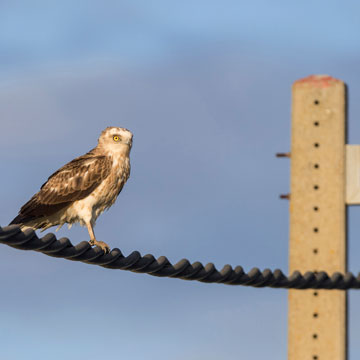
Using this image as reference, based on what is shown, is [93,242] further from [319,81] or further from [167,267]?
[319,81]

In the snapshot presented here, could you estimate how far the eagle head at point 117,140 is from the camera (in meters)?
10.8

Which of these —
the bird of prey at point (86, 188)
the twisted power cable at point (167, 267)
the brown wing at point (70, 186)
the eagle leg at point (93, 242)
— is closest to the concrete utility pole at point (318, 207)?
the twisted power cable at point (167, 267)

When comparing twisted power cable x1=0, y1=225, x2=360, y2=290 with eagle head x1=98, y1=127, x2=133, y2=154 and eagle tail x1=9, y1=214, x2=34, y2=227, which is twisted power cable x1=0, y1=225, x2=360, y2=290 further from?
eagle tail x1=9, y1=214, x2=34, y2=227

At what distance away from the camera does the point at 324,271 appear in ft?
24.4

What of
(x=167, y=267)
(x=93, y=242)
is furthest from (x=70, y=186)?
(x=167, y=267)

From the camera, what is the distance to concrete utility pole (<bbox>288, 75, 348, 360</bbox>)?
728 centimetres

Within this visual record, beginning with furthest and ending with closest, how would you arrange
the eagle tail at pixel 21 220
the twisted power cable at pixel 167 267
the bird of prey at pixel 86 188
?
the eagle tail at pixel 21 220 → the bird of prey at pixel 86 188 → the twisted power cable at pixel 167 267

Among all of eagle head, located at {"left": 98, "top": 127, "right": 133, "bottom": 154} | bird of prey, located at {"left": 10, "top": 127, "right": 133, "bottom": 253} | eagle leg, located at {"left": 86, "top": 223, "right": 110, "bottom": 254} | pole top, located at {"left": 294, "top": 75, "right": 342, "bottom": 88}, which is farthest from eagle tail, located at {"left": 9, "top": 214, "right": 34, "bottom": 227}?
pole top, located at {"left": 294, "top": 75, "right": 342, "bottom": 88}

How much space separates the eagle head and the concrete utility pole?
3.78 m

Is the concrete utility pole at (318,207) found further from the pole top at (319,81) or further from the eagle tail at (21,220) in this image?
the eagle tail at (21,220)

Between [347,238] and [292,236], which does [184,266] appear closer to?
[292,236]

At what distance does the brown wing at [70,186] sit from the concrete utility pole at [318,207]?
3798 mm

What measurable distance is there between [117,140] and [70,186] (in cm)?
97

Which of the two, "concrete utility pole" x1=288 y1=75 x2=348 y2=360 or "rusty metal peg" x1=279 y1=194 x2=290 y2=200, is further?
"rusty metal peg" x1=279 y1=194 x2=290 y2=200
